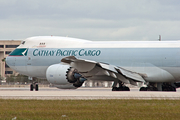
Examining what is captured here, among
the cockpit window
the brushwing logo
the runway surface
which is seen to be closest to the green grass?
the runway surface

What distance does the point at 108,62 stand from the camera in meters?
33.4

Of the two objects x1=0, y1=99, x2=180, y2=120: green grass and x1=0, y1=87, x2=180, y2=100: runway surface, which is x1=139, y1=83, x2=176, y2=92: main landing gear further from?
x1=0, y1=99, x2=180, y2=120: green grass

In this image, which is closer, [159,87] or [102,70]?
[102,70]

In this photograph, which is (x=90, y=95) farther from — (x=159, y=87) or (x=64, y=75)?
(x=159, y=87)

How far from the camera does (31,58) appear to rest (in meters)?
36.2

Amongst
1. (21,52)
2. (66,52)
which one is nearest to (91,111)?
(66,52)

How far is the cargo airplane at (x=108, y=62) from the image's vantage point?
1240 inches

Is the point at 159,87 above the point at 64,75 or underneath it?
underneath

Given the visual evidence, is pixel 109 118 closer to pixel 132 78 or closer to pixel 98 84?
pixel 132 78

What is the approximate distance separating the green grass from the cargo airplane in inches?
418

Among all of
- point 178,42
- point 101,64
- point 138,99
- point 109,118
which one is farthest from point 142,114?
point 178,42

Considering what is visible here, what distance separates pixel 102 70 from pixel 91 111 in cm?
1482

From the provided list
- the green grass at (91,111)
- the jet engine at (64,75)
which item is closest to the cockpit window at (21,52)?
the jet engine at (64,75)

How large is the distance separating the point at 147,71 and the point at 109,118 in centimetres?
1823
